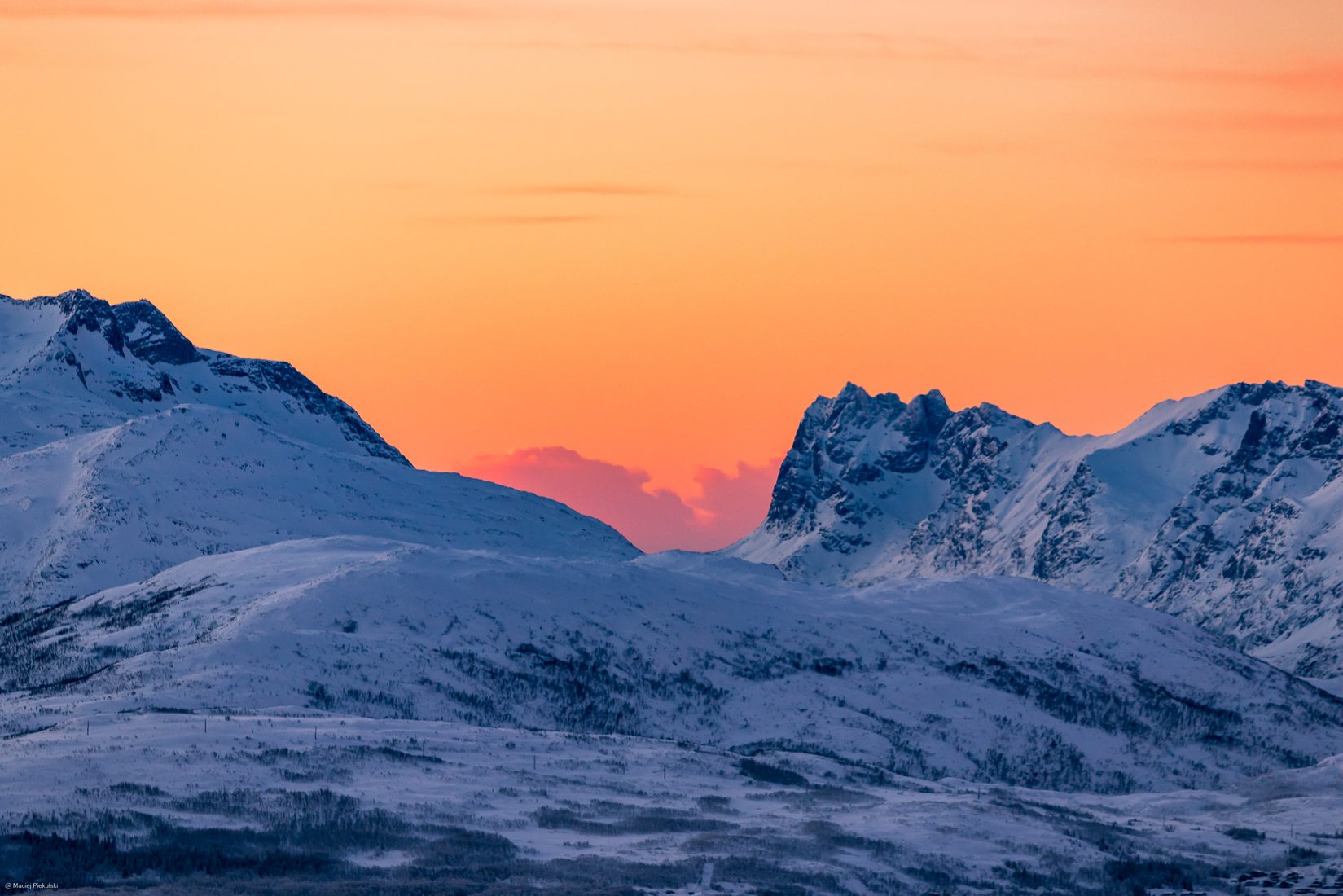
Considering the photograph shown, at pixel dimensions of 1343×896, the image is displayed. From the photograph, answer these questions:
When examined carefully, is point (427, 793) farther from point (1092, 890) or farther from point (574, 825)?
point (1092, 890)

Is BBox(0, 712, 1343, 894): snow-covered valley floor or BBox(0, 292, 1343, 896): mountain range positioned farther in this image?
BBox(0, 292, 1343, 896): mountain range

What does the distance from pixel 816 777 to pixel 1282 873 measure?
1290 inches

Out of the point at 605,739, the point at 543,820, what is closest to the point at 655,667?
the point at 605,739

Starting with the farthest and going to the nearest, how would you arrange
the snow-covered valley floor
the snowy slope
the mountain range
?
1. the snowy slope
2. the mountain range
3. the snow-covered valley floor

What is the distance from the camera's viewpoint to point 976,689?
171 m

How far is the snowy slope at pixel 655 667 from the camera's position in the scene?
141250mm

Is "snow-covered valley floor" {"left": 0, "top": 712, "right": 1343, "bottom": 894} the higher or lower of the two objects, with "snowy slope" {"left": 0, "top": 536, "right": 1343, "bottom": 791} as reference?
lower

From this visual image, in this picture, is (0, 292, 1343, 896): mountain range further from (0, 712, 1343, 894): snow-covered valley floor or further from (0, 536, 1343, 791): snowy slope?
(0, 536, 1343, 791): snowy slope

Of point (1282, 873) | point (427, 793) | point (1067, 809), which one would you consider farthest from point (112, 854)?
point (1067, 809)

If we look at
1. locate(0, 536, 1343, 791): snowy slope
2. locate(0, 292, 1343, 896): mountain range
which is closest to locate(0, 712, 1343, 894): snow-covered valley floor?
locate(0, 292, 1343, 896): mountain range

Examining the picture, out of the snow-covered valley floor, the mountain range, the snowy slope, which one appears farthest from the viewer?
the snowy slope

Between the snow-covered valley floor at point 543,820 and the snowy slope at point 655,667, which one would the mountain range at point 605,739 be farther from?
the snowy slope at point 655,667

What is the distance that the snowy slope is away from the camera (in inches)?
5561

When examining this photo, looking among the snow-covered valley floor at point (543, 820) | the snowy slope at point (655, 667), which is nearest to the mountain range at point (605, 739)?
the snow-covered valley floor at point (543, 820)
